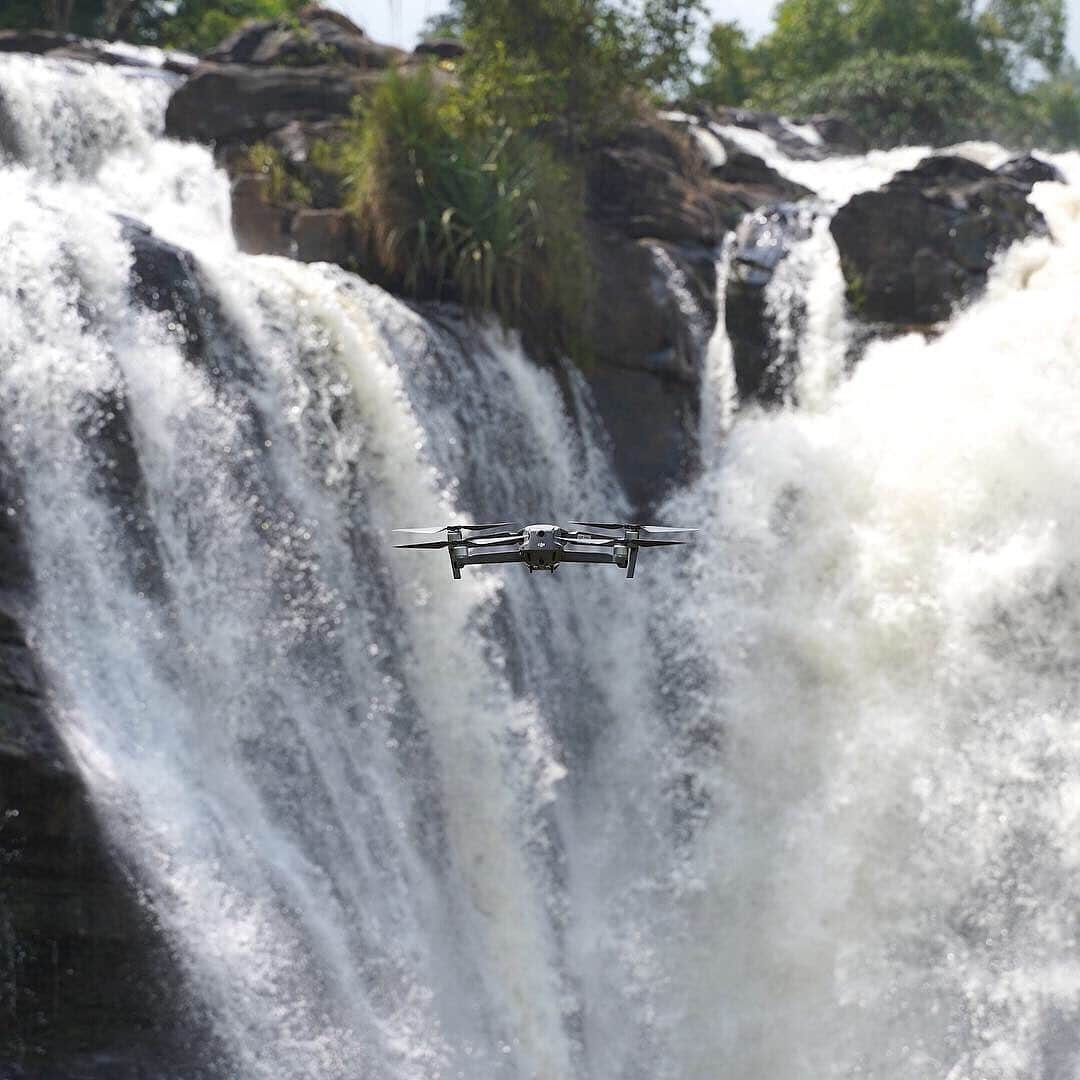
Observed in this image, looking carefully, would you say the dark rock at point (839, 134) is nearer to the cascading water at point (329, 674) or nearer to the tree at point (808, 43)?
the tree at point (808, 43)

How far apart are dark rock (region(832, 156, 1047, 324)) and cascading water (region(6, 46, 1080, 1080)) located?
113cm

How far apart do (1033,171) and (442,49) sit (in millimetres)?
6950

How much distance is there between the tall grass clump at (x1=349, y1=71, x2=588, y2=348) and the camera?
55.4 ft

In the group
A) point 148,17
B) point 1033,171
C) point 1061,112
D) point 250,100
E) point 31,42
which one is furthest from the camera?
point 1061,112

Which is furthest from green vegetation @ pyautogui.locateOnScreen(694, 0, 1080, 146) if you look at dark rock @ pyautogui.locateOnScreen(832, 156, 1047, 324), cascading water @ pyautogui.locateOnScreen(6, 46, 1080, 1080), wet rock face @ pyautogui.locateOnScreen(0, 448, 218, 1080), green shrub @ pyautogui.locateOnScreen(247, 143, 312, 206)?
wet rock face @ pyautogui.locateOnScreen(0, 448, 218, 1080)

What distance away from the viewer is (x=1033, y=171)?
20.8 m

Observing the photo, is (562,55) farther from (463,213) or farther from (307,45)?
(463,213)

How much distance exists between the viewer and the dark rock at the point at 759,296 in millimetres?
18203

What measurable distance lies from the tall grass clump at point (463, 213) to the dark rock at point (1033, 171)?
17.9 ft

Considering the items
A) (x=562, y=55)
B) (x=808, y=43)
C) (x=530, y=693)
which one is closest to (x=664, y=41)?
(x=562, y=55)

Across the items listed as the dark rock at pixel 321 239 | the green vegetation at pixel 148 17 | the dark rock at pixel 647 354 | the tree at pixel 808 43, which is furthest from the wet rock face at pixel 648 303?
the tree at pixel 808 43

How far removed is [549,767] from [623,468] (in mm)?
3697

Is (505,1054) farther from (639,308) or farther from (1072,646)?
(639,308)

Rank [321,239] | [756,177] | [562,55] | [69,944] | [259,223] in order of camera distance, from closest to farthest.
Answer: [69,944]
[321,239]
[259,223]
[562,55]
[756,177]
